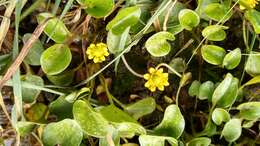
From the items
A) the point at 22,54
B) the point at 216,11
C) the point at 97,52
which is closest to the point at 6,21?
the point at 22,54

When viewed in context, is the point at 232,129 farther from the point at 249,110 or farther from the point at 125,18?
the point at 125,18

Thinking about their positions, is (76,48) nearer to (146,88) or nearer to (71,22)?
(71,22)

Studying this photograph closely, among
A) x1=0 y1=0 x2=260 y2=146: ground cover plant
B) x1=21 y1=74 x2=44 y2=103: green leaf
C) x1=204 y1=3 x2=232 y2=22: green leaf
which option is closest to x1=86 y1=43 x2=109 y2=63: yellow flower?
x1=0 y1=0 x2=260 y2=146: ground cover plant

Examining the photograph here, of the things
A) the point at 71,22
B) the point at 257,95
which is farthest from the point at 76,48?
the point at 257,95

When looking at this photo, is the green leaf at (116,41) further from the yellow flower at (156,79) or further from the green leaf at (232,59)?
the green leaf at (232,59)

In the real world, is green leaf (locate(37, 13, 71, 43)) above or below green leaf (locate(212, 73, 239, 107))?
above

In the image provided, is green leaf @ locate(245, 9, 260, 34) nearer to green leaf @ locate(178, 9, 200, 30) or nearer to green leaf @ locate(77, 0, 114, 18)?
green leaf @ locate(178, 9, 200, 30)

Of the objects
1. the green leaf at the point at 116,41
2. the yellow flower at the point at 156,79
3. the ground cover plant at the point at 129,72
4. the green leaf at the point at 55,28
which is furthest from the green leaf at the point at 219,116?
the green leaf at the point at 55,28

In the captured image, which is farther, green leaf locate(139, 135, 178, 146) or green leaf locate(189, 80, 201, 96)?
green leaf locate(189, 80, 201, 96)
